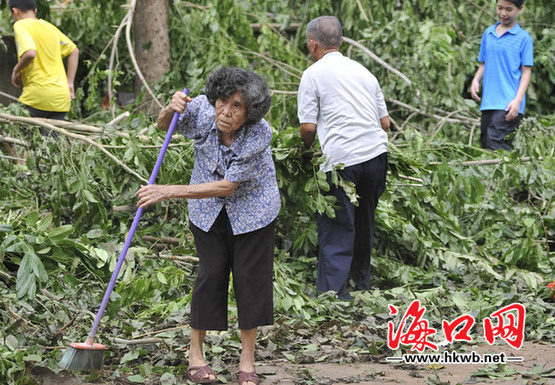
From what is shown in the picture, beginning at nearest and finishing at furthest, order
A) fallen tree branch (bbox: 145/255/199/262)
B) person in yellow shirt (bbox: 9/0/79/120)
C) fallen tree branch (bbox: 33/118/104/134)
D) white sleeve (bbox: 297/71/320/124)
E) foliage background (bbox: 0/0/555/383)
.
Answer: foliage background (bbox: 0/0/555/383), white sleeve (bbox: 297/71/320/124), fallen tree branch (bbox: 145/255/199/262), fallen tree branch (bbox: 33/118/104/134), person in yellow shirt (bbox: 9/0/79/120)

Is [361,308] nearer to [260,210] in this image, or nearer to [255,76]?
[260,210]

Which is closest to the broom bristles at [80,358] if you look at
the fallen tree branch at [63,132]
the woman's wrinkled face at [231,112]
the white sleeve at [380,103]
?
the woman's wrinkled face at [231,112]

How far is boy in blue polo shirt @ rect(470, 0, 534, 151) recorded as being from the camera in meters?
6.80

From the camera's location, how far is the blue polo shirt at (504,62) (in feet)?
22.4

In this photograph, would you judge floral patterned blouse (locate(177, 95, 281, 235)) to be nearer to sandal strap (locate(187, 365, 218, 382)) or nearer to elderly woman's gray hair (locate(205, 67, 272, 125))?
elderly woman's gray hair (locate(205, 67, 272, 125))

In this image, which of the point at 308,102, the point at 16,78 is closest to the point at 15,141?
the point at 16,78

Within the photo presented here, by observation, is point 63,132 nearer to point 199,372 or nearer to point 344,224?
point 344,224

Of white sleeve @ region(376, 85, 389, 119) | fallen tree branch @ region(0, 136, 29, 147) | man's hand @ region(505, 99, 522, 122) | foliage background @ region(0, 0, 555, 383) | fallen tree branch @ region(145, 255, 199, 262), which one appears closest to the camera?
foliage background @ region(0, 0, 555, 383)

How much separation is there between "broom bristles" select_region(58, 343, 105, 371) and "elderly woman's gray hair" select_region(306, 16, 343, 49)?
238 cm

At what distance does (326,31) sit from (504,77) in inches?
105

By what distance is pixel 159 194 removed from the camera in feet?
10.7

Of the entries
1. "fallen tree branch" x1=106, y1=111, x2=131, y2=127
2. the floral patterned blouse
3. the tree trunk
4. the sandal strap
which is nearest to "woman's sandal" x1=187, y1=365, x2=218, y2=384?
the sandal strap

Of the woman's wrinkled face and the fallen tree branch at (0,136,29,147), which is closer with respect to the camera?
the woman's wrinkled face

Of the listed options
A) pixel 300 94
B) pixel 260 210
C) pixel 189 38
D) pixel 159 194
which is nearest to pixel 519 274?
pixel 300 94
